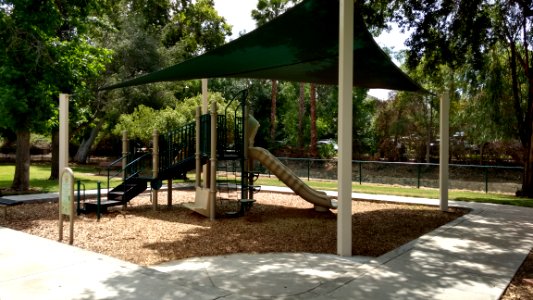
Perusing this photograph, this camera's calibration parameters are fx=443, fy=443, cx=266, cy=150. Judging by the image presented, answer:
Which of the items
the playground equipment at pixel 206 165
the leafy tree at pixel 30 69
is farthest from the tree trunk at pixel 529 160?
the leafy tree at pixel 30 69

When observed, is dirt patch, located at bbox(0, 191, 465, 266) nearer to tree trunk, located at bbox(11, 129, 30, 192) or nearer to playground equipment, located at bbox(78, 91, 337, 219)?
playground equipment, located at bbox(78, 91, 337, 219)

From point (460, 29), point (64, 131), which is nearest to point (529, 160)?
point (460, 29)

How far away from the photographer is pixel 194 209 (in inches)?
390

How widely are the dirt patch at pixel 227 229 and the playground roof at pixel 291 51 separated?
293 cm

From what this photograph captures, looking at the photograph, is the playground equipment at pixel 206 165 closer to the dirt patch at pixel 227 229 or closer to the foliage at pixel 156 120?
the dirt patch at pixel 227 229

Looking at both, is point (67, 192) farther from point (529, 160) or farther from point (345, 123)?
point (529, 160)

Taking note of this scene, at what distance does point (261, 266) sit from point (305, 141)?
93.0 feet

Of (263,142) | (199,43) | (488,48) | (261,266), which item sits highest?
(199,43)

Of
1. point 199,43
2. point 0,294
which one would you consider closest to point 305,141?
point 199,43

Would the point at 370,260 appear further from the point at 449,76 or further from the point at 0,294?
the point at 449,76

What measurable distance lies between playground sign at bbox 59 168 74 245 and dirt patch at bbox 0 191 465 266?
32cm

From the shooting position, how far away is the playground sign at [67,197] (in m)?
7.07

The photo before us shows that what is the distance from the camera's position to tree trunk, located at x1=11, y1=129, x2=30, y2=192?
46.3ft

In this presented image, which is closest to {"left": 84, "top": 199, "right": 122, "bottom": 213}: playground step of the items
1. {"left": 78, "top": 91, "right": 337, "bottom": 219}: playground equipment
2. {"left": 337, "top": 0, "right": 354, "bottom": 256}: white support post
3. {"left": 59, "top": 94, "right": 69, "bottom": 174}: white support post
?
{"left": 78, "top": 91, "right": 337, "bottom": 219}: playground equipment
